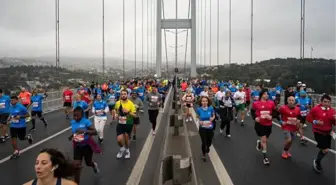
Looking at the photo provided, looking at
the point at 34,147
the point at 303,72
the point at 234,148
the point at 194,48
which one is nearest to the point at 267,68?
the point at 303,72

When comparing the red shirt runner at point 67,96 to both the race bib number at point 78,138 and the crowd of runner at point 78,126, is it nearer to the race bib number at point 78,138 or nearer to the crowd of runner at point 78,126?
the crowd of runner at point 78,126

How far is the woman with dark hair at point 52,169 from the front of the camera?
9.41 feet

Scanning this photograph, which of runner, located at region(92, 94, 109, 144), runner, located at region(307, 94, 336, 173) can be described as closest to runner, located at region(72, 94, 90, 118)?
runner, located at region(92, 94, 109, 144)

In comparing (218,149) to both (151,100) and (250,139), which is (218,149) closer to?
(250,139)

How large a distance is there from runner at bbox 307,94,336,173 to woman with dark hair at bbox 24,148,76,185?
599 centimetres

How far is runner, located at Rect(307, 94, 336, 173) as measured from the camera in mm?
7398

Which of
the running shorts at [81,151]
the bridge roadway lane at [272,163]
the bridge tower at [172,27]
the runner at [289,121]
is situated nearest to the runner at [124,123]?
the running shorts at [81,151]

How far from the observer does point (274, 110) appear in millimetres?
8742

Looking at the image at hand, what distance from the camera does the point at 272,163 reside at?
8.12m

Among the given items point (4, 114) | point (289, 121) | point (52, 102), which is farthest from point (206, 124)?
point (52, 102)

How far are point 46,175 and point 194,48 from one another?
1936 inches

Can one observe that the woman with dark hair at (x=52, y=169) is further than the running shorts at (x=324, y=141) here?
No

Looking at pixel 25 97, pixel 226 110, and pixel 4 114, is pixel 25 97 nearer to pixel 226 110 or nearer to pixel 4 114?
pixel 4 114

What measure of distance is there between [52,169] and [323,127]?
632cm
